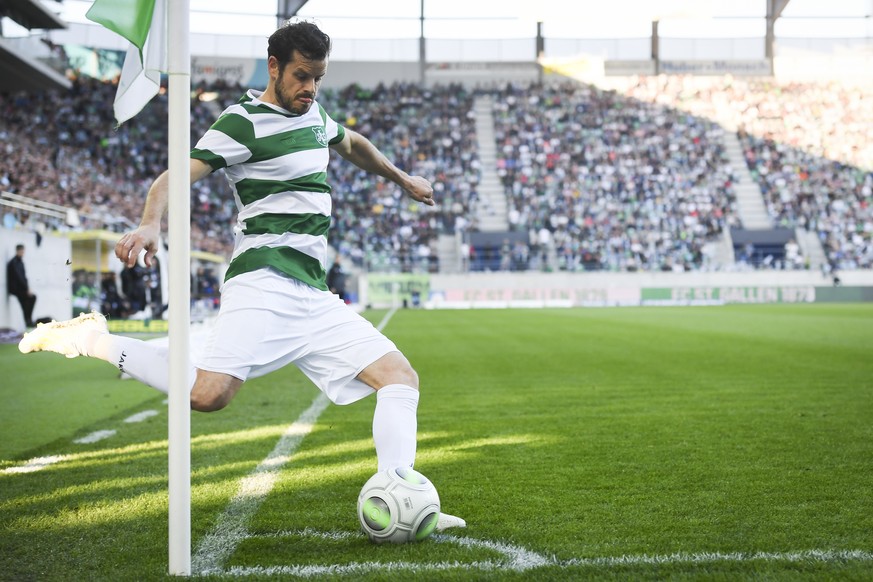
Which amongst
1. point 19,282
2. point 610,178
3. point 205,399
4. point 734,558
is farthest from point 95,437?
point 610,178

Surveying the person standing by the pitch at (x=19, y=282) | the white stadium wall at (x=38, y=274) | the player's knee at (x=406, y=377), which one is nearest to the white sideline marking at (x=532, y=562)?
the player's knee at (x=406, y=377)

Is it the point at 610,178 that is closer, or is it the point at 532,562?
the point at 532,562

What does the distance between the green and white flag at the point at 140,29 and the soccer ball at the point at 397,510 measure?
1585 millimetres

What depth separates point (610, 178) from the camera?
3984 centimetres

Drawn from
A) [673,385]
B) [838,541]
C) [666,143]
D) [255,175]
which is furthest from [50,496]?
[666,143]

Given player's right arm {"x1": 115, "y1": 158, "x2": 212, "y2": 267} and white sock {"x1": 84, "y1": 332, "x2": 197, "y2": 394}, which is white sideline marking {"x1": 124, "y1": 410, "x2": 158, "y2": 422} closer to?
white sock {"x1": 84, "y1": 332, "x2": 197, "y2": 394}

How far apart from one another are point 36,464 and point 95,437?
1041mm

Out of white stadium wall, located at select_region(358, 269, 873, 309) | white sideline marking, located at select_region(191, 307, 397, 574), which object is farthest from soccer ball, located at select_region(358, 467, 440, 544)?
white stadium wall, located at select_region(358, 269, 873, 309)

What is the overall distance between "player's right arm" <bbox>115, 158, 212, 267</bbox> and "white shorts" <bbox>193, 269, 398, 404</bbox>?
0.47m

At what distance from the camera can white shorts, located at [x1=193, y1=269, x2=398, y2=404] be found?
326 cm

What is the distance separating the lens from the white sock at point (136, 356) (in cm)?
331

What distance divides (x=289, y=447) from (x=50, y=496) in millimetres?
1658

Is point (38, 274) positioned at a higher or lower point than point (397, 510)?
higher

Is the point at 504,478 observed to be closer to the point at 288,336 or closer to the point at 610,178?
the point at 288,336
